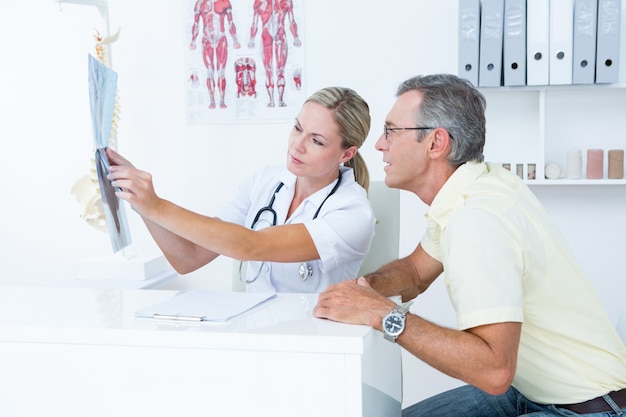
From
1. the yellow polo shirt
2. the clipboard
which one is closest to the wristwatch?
the yellow polo shirt

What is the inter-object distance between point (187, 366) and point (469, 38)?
6.45 ft

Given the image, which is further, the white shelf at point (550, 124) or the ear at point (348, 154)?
the white shelf at point (550, 124)

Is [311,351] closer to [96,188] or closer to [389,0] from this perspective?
[96,188]

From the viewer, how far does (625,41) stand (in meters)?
2.89

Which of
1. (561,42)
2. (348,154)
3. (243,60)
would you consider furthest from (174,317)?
(243,60)

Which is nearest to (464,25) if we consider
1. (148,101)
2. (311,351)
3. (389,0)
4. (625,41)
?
(389,0)

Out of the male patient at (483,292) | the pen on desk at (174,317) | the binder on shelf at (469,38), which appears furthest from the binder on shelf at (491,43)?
the pen on desk at (174,317)

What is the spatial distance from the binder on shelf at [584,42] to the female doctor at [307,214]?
1.04 meters

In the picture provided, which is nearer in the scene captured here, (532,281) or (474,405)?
(532,281)

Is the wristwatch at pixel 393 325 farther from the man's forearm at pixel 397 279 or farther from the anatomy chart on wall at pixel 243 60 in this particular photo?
the anatomy chart on wall at pixel 243 60

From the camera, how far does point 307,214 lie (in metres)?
2.06

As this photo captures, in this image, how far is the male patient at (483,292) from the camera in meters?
1.29

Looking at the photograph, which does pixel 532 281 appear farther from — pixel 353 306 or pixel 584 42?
pixel 584 42

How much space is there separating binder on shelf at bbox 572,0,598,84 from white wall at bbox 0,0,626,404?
1.48 feet
